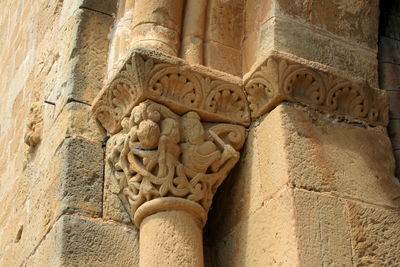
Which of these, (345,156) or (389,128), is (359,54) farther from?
(345,156)

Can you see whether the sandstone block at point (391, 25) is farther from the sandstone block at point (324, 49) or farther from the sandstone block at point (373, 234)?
the sandstone block at point (373, 234)

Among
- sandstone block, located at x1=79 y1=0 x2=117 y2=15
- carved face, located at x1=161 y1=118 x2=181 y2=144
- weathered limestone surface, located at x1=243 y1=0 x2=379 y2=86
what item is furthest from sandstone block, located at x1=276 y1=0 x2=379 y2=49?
sandstone block, located at x1=79 y1=0 x2=117 y2=15

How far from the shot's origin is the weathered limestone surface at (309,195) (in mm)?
2805

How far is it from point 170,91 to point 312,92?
1.86 feet

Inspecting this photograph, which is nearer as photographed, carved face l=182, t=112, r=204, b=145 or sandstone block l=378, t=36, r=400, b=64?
carved face l=182, t=112, r=204, b=145

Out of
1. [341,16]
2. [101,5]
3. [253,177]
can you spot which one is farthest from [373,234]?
[101,5]

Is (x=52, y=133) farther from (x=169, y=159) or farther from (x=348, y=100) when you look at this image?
(x=348, y=100)

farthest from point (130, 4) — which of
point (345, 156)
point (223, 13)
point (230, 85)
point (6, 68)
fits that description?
point (6, 68)

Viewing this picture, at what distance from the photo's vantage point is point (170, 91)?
3156 millimetres

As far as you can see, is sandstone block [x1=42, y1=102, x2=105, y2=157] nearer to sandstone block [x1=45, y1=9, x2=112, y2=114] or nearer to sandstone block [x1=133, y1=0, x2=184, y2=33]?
sandstone block [x1=45, y1=9, x2=112, y2=114]

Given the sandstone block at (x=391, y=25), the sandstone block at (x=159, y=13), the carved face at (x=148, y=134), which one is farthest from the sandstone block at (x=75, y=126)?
the sandstone block at (x=391, y=25)

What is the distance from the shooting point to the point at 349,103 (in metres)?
3.24

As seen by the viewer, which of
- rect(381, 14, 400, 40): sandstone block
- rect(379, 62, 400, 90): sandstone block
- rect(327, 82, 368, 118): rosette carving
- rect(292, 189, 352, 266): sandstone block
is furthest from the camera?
rect(381, 14, 400, 40): sandstone block

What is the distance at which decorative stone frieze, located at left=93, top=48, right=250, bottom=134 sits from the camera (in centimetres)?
310
